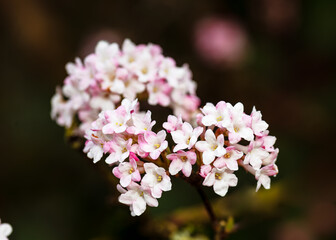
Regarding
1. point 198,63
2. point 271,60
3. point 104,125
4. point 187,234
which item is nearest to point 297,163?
point 271,60

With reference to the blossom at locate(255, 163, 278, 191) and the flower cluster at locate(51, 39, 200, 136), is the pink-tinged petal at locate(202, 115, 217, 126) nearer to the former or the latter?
the blossom at locate(255, 163, 278, 191)

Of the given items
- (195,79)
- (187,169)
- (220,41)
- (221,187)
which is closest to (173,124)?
(187,169)

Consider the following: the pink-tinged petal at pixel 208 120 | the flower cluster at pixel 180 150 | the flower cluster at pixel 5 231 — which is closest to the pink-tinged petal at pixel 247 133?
the flower cluster at pixel 180 150

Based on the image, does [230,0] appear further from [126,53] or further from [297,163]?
[126,53]

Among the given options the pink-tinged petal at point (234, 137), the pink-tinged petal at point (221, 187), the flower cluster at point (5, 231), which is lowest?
the flower cluster at point (5, 231)

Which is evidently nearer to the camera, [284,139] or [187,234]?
[187,234]

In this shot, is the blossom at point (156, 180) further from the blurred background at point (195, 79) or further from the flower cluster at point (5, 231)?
the blurred background at point (195, 79)

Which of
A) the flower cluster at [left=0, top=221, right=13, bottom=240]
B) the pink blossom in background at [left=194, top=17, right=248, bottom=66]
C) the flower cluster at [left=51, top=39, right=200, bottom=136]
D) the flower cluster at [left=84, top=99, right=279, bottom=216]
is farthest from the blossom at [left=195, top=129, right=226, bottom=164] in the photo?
A: the pink blossom in background at [left=194, top=17, right=248, bottom=66]
